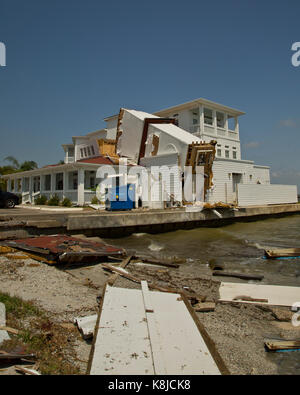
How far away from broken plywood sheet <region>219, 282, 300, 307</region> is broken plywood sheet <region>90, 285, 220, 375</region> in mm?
1860

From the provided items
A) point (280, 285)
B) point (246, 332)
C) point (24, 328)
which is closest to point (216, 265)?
point (280, 285)

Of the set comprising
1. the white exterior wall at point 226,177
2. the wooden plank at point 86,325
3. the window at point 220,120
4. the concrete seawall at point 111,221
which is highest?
the window at point 220,120

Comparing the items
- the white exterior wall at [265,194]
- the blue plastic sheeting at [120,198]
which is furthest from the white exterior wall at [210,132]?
the blue plastic sheeting at [120,198]

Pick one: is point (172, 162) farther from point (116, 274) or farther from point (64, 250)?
point (116, 274)

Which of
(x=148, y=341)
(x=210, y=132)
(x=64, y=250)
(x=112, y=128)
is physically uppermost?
(x=112, y=128)

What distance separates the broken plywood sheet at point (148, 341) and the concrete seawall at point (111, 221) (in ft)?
23.0

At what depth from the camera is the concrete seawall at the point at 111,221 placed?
33.9 feet

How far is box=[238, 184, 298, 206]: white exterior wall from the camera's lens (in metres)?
23.7

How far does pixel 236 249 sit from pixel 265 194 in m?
16.3

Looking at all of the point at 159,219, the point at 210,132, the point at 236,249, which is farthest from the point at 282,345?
the point at 210,132

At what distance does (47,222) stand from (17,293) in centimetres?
626

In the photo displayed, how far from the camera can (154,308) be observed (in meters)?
4.32

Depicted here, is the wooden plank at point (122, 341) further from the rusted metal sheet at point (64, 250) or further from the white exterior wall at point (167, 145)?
the white exterior wall at point (167, 145)

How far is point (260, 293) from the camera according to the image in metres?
6.09
